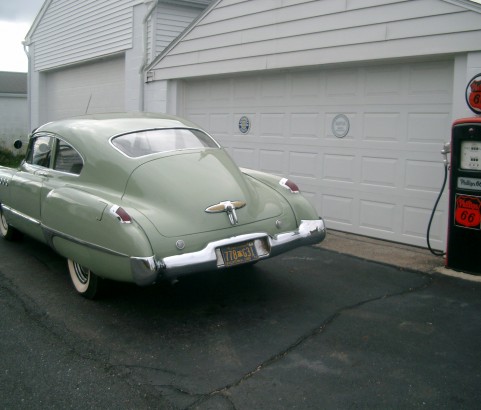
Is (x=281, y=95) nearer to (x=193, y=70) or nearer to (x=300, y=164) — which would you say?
(x=300, y=164)

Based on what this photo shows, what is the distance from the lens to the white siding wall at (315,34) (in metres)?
6.31

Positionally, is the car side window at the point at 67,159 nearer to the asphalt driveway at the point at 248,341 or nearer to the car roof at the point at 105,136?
the car roof at the point at 105,136

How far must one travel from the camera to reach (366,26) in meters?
7.04

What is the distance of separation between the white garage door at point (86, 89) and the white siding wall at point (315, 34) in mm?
2911

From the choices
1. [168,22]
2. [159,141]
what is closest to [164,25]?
[168,22]

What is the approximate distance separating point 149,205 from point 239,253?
823 mm

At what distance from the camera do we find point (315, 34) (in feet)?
25.1

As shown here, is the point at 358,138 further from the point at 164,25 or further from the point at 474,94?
the point at 164,25

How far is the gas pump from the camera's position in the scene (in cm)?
555

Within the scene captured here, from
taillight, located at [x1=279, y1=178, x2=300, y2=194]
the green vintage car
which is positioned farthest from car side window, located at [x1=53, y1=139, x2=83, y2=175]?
taillight, located at [x1=279, y1=178, x2=300, y2=194]

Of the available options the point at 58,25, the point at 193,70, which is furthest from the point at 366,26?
the point at 58,25

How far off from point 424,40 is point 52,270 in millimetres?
4937

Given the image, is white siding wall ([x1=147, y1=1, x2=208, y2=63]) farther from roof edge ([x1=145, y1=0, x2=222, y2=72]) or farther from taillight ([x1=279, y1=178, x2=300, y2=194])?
taillight ([x1=279, y1=178, x2=300, y2=194])

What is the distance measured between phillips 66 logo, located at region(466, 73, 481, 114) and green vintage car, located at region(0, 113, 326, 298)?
2.22 metres
